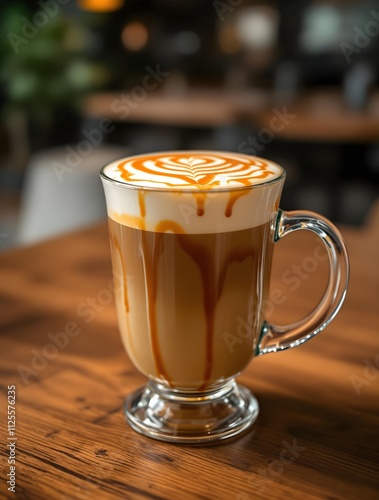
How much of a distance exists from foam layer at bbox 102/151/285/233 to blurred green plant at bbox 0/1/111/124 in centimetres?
351

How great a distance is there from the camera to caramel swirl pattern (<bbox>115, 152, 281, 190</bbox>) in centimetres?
51

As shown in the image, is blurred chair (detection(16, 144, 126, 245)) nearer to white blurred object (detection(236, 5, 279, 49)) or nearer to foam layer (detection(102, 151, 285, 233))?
foam layer (detection(102, 151, 285, 233))

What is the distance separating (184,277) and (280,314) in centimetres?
32

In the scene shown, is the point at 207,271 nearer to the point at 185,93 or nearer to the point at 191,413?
the point at 191,413

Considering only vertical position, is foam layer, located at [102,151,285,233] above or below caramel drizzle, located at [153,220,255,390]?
above

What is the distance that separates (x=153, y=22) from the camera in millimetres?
4840

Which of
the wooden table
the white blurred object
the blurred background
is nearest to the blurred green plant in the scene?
the blurred background

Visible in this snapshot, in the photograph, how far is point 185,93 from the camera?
431 centimetres

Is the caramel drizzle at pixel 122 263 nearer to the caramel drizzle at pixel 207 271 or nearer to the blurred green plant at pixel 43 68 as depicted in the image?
the caramel drizzle at pixel 207 271

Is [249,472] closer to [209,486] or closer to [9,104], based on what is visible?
[209,486]

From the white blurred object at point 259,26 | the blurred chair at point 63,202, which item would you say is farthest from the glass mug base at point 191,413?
the white blurred object at point 259,26

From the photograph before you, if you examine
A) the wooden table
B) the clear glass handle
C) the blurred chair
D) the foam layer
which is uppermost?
the foam layer

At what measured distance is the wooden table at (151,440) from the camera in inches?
19.1

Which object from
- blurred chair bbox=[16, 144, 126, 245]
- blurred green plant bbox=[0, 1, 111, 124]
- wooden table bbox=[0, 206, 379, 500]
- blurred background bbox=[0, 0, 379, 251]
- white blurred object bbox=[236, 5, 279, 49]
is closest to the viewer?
wooden table bbox=[0, 206, 379, 500]
